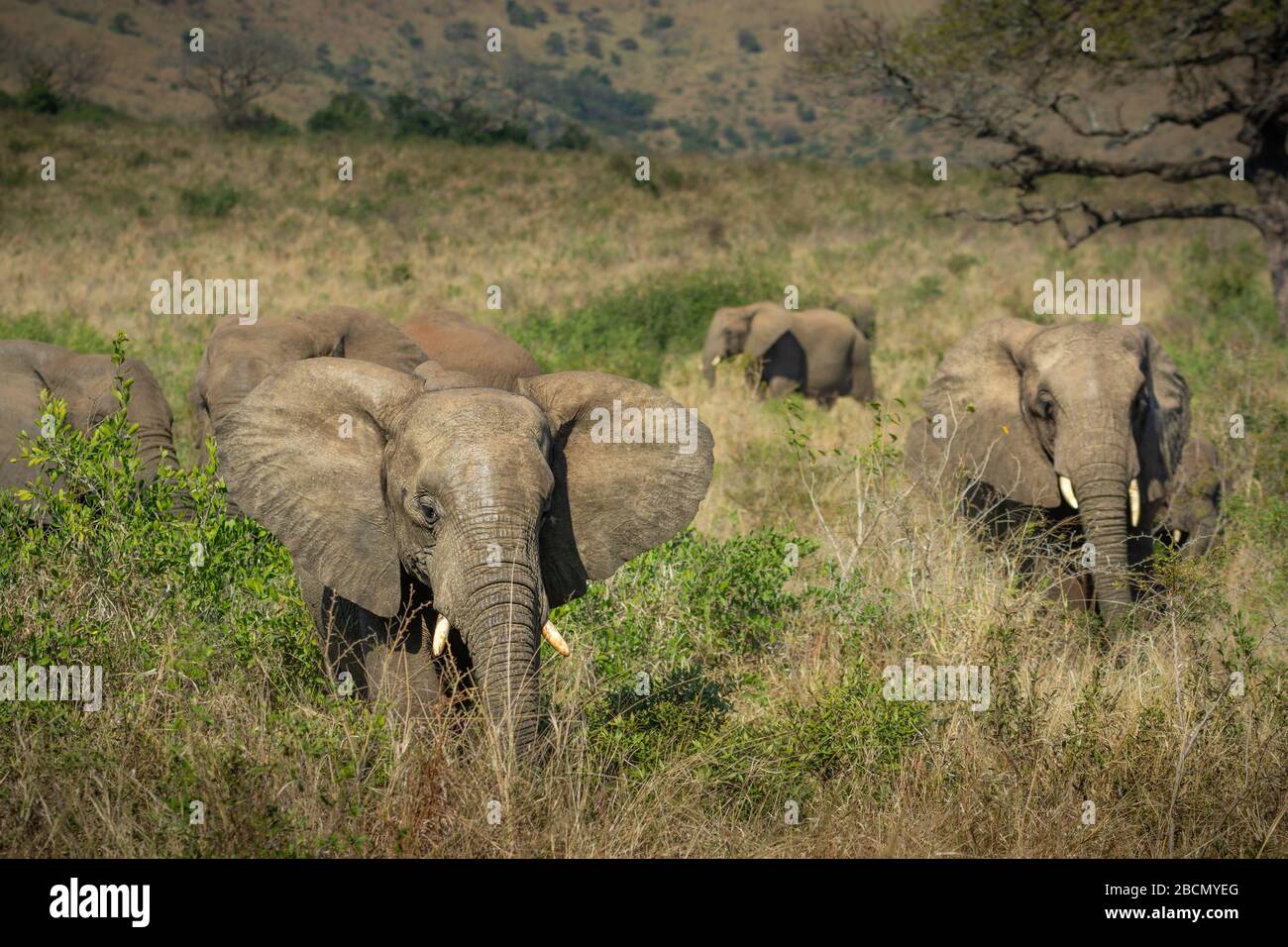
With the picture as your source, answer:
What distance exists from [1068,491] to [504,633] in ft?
14.3

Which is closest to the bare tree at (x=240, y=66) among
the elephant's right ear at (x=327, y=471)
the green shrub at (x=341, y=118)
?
the green shrub at (x=341, y=118)

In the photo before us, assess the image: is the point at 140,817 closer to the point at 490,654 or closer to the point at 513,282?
the point at 490,654

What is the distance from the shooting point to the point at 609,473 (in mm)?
5445

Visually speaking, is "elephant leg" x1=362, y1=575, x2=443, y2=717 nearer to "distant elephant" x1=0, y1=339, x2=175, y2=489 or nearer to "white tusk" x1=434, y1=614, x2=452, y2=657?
"white tusk" x1=434, y1=614, x2=452, y2=657

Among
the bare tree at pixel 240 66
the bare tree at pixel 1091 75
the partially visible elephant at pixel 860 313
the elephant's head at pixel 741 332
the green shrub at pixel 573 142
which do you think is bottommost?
the elephant's head at pixel 741 332

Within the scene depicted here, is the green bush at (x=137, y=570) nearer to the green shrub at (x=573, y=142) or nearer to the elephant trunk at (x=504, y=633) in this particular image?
the elephant trunk at (x=504, y=633)

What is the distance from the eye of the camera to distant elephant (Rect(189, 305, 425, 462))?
8.41 m

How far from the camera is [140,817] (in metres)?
4.66

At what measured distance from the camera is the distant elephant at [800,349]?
19188 mm

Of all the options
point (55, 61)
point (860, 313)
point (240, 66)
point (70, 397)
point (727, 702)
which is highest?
point (55, 61)

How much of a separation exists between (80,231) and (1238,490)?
23062 mm
